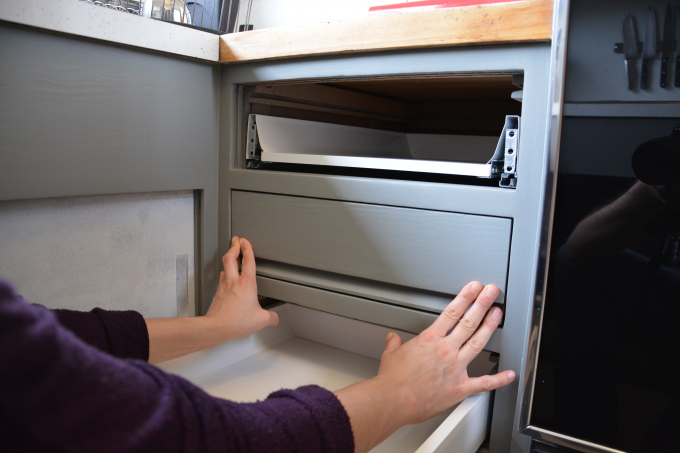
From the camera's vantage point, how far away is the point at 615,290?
51 cm

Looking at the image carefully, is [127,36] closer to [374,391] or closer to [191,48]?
[191,48]

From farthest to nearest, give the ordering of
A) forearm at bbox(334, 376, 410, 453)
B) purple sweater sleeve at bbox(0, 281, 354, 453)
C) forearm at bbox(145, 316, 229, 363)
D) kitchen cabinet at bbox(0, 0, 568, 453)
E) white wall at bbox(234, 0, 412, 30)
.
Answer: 1. white wall at bbox(234, 0, 412, 30)
2. forearm at bbox(145, 316, 229, 363)
3. kitchen cabinet at bbox(0, 0, 568, 453)
4. forearm at bbox(334, 376, 410, 453)
5. purple sweater sleeve at bbox(0, 281, 354, 453)

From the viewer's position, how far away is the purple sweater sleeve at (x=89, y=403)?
0.25 meters

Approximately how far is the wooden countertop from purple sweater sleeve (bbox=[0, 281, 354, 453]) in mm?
491

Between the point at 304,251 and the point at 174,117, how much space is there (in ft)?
1.00

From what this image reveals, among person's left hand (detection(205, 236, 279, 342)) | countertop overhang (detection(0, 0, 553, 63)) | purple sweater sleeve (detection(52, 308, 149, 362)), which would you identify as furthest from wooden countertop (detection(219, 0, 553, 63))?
purple sweater sleeve (detection(52, 308, 149, 362))

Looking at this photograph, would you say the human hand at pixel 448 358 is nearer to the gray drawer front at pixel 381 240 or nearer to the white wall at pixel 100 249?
the gray drawer front at pixel 381 240

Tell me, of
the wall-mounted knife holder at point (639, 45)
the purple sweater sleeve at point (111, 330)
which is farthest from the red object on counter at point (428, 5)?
the purple sweater sleeve at point (111, 330)

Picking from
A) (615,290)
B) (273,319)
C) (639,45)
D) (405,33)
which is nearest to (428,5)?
(405,33)

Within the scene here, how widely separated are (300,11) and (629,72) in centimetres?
93

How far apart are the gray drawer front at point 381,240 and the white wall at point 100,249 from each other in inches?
5.3

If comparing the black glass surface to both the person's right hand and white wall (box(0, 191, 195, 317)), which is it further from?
white wall (box(0, 191, 195, 317))

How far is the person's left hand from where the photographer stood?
2.45 ft

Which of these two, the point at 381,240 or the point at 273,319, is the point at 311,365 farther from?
the point at 381,240
